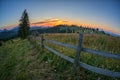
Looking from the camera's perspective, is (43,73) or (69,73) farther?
(43,73)

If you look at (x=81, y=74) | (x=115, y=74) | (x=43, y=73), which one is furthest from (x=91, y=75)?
(x=43, y=73)

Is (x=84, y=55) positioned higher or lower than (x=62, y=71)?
higher

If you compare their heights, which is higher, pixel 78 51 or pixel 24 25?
pixel 78 51

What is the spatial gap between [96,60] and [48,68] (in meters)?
2.58

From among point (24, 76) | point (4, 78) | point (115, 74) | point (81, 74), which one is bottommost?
point (4, 78)

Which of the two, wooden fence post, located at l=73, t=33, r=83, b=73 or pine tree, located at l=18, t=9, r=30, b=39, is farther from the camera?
pine tree, located at l=18, t=9, r=30, b=39

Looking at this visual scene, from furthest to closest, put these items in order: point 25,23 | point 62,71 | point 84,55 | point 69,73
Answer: point 25,23, point 84,55, point 62,71, point 69,73

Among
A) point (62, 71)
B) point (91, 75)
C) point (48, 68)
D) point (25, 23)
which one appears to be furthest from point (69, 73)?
point (25, 23)

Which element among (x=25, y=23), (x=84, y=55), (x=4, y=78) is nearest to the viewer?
(x=84, y=55)

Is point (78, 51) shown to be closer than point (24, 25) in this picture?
Yes

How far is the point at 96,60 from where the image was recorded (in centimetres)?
720

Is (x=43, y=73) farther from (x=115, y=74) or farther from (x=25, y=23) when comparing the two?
(x=25, y=23)

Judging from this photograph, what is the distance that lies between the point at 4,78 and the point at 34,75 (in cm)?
274

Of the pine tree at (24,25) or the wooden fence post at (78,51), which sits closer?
the wooden fence post at (78,51)
